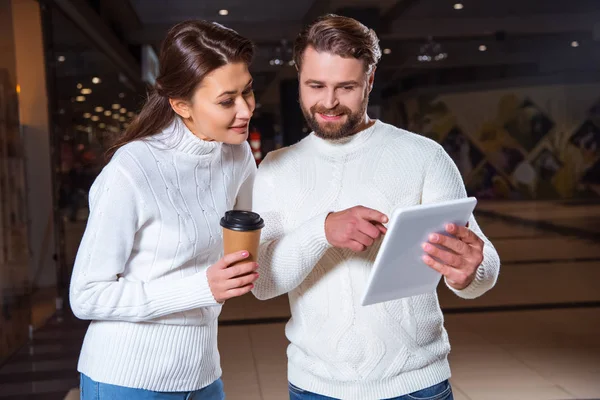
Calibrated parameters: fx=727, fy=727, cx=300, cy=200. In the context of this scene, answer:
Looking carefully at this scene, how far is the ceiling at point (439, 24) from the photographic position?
30.0ft

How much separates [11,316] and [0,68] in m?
1.82

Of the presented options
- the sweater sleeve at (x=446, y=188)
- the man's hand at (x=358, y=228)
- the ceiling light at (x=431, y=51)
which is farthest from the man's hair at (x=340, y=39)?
the ceiling light at (x=431, y=51)

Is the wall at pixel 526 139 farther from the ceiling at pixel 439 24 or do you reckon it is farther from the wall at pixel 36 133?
the wall at pixel 36 133

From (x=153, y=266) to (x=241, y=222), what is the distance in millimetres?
333

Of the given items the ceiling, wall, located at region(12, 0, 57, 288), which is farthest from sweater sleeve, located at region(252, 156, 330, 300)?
the ceiling

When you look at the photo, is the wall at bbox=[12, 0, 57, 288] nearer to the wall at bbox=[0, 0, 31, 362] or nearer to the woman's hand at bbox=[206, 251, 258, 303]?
the wall at bbox=[0, 0, 31, 362]

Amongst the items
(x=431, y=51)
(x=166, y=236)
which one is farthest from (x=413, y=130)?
(x=166, y=236)

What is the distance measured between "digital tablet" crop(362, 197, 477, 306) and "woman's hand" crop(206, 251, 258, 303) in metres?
0.23

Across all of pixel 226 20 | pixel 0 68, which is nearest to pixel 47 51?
pixel 0 68

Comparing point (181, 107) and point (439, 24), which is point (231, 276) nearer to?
point (181, 107)

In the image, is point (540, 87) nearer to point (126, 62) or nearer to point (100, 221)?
point (126, 62)

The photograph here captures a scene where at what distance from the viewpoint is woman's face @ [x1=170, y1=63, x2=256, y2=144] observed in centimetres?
159

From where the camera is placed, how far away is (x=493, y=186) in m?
9.91

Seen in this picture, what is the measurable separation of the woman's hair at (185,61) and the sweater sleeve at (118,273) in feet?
0.65
